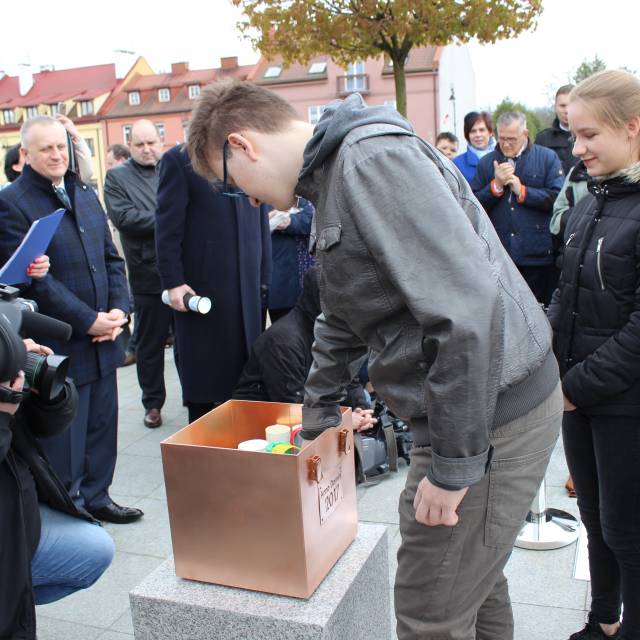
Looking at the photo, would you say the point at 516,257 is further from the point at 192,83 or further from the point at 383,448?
the point at 192,83

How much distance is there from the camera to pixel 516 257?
510cm

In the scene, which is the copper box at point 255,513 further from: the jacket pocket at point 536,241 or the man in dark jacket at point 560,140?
the man in dark jacket at point 560,140

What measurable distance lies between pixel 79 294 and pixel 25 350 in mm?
1705

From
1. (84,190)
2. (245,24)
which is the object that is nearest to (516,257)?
(84,190)

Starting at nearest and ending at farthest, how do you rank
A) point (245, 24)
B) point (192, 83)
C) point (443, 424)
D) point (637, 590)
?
point (443, 424) → point (637, 590) → point (245, 24) → point (192, 83)

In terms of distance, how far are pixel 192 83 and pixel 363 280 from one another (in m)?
43.3

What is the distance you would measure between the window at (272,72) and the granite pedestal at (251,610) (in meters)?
36.7

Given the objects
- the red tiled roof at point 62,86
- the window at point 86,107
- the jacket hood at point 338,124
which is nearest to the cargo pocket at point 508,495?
the jacket hood at point 338,124

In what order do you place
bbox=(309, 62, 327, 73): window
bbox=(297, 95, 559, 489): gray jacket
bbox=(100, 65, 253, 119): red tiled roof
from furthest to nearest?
1. bbox=(100, 65, 253, 119): red tiled roof
2. bbox=(309, 62, 327, 73): window
3. bbox=(297, 95, 559, 489): gray jacket

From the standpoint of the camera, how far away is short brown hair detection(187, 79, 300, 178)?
1.63 meters

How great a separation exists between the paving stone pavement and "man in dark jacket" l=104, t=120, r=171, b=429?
81 centimetres

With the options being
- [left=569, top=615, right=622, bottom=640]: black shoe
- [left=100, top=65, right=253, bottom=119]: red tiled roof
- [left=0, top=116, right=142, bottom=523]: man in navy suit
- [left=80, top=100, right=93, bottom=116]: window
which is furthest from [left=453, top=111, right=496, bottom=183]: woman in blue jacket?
[left=80, top=100, right=93, bottom=116]: window

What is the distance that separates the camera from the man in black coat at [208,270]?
3.56m

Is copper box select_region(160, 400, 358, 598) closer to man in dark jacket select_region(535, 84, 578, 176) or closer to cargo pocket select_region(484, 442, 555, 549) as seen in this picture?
cargo pocket select_region(484, 442, 555, 549)
